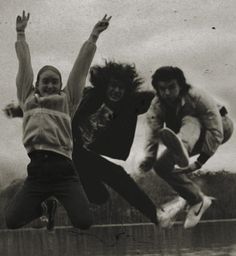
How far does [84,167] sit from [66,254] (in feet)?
2.25

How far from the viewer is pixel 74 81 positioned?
4160mm

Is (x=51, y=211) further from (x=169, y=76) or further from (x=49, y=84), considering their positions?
(x=169, y=76)

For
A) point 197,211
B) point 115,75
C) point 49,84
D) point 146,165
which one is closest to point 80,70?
point 49,84

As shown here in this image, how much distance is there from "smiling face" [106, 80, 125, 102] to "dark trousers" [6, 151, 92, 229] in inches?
44.6

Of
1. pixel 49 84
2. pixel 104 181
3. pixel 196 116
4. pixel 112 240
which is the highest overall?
pixel 49 84

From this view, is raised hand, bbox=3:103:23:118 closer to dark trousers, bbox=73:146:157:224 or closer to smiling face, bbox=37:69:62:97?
dark trousers, bbox=73:146:157:224

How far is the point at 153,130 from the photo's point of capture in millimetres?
4855

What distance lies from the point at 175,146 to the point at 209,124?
324 mm

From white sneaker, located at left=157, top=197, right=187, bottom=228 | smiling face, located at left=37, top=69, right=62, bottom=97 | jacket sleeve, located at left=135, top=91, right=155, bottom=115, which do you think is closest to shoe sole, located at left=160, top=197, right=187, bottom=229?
white sneaker, located at left=157, top=197, right=187, bottom=228

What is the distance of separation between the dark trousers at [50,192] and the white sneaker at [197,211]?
115cm

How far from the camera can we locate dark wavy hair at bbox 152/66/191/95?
4836 mm

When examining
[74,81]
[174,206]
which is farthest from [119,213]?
[74,81]

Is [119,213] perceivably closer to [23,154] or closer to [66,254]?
[66,254]

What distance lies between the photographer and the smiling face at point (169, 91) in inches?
193
